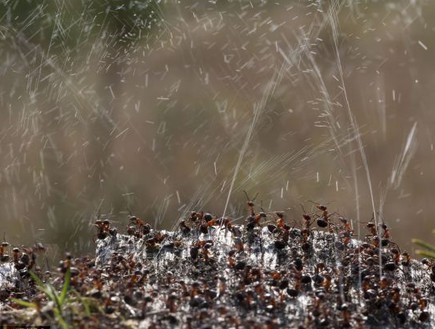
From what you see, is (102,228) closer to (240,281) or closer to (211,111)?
(240,281)

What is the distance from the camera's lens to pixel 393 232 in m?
8.24

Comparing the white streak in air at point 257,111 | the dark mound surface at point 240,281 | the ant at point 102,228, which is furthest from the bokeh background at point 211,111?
the dark mound surface at point 240,281

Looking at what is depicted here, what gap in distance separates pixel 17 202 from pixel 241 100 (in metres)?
2.73

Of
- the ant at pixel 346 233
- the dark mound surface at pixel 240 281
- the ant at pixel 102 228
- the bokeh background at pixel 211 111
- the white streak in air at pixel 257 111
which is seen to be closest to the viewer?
the dark mound surface at pixel 240 281

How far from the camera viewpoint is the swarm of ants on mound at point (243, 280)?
120 inches

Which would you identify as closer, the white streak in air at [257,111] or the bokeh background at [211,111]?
the bokeh background at [211,111]

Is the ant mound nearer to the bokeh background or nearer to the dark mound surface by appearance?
the dark mound surface

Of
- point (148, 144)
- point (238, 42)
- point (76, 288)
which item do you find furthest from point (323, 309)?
point (238, 42)

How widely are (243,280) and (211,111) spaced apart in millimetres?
6350

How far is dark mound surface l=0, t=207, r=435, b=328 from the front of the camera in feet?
9.97

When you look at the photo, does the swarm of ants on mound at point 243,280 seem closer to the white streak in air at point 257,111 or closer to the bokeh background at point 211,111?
A: the bokeh background at point 211,111

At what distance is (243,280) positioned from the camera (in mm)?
3348

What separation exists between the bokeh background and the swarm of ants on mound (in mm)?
4088

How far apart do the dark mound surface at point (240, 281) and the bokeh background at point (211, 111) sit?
13.3ft
